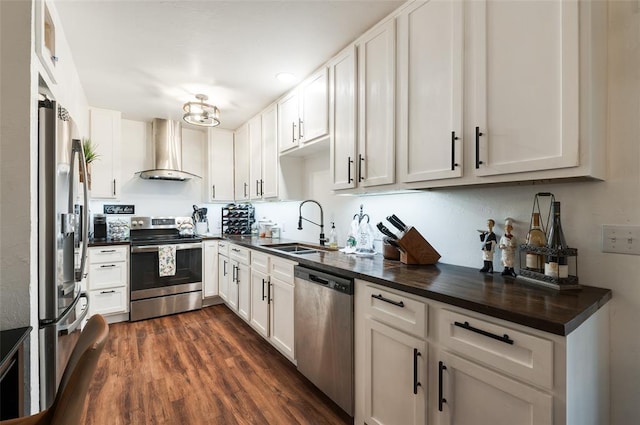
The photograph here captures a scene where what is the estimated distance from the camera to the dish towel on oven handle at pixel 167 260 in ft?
11.5

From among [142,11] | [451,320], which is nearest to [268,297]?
[451,320]

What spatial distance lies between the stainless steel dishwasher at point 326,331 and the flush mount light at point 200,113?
6.56ft

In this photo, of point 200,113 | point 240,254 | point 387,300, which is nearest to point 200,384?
point 240,254

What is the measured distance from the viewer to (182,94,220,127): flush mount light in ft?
9.70

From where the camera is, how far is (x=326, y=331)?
1.83m

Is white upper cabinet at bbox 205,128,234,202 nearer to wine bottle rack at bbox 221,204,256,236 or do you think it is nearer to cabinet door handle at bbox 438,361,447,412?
wine bottle rack at bbox 221,204,256,236

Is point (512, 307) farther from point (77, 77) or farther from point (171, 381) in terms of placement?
point (77, 77)

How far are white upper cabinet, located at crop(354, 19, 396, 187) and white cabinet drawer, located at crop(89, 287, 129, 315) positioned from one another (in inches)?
122

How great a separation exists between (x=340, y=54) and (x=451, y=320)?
2.02 m

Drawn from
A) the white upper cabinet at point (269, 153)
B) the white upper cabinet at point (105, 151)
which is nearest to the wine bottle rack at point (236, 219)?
the white upper cabinet at point (269, 153)

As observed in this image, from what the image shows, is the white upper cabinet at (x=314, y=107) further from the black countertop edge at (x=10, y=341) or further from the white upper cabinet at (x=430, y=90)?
the black countertop edge at (x=10, y=341)

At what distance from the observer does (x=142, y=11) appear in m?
1.86

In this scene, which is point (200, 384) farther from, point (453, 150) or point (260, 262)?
point (453, 150)

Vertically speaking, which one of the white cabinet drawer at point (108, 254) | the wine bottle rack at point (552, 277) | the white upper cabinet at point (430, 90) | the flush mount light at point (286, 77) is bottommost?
the white cabinet drawer at point (108, 254)
